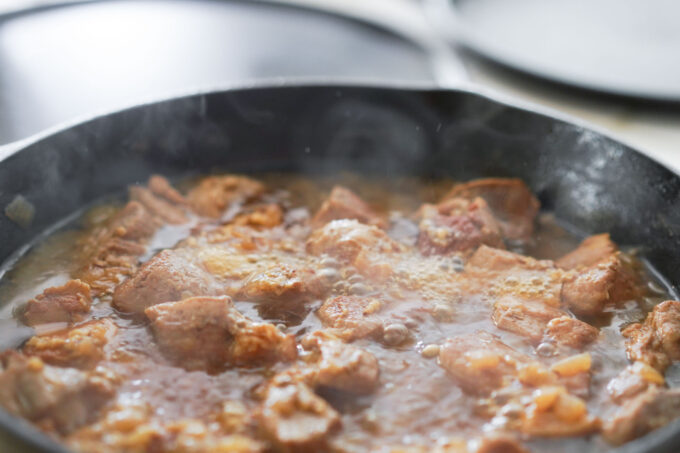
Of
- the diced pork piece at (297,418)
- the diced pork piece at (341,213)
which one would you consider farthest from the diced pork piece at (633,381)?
the diced pork piece at (341,213)

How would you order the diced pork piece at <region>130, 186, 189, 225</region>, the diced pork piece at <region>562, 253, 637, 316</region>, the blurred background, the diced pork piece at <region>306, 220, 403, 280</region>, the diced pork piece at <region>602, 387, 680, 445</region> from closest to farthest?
the diced pork piece at <region>602, 387, 680, 445</region> → the diced pork piece at <region>562, 253, 637, 316</region> → the diced pork piece at <region>306, 220, 403, 280</region> → the diced pork piece at <region>130, 186, 189, 225</region> → the blurred background

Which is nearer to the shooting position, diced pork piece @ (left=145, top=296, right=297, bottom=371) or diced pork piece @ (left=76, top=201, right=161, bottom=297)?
diced pork piece @ (left=145, top=296, right=297, bottom=371)

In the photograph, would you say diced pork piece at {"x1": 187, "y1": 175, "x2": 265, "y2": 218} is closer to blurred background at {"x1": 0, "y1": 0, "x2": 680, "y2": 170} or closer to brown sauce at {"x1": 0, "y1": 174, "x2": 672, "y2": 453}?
brown sauce at {"x1": 0, "y1": 174, "x2": 672, "y2": 453}

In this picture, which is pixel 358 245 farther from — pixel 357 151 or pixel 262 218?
pixel 357 151

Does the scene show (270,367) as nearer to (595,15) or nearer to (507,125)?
(507,125)

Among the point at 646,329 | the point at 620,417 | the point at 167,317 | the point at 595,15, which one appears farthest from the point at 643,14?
the point at 167,317

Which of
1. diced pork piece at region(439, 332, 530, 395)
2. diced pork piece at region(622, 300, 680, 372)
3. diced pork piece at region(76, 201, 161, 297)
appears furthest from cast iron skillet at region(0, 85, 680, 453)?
diced pork piece at region(439, 332, 530, 395)

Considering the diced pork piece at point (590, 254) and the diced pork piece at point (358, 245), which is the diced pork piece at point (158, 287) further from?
the diced pork piece at point (590, 254)
